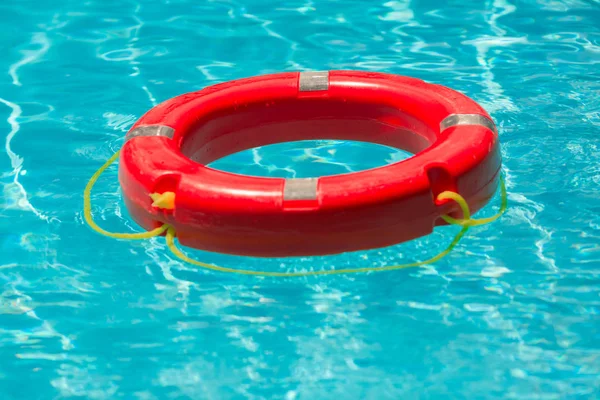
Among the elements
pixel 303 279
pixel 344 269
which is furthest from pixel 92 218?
pixel 344 269

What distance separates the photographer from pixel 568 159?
3.96 meters

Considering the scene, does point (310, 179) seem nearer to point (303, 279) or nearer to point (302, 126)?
point (303, 279)

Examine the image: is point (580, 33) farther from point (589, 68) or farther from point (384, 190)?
point (384, 190)

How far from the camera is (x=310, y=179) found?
3.21m

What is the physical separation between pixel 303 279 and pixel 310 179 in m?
0.35

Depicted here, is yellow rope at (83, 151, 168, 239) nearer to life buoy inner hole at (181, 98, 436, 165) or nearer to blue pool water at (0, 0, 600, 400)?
blue pool water at (0, 0, 600, 400)

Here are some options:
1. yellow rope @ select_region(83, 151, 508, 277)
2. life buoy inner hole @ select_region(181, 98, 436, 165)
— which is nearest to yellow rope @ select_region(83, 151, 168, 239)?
yellow rope @ select_region(83, 151, 508, 277)

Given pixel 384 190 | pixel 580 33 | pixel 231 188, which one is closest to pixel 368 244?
pixel 384 190

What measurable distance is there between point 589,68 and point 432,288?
209 cm

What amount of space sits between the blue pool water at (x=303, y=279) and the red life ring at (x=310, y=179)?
0.15m

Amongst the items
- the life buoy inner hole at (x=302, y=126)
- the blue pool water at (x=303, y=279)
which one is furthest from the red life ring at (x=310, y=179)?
the blue pool water at (x=303, y=279)

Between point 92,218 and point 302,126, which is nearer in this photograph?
point 92,218

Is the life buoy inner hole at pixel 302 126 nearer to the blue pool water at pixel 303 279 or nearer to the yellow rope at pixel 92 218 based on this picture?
the blue pool water at pixel 303 279

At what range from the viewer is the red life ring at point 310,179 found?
3148 millimetres
